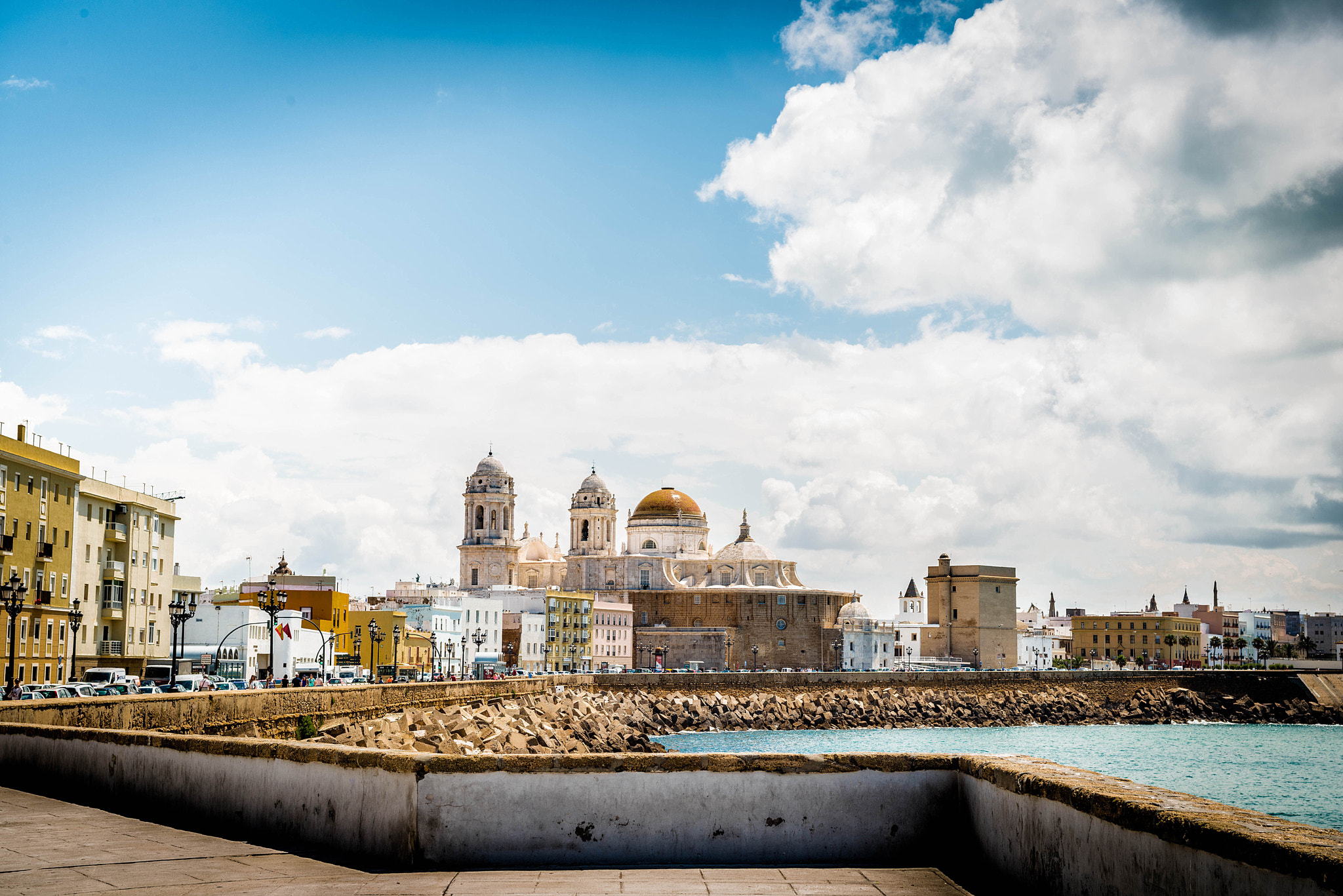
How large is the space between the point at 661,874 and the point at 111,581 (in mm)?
38195

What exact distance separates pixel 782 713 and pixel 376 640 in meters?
20.8

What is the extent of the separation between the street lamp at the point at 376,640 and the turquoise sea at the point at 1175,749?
40.3 feet

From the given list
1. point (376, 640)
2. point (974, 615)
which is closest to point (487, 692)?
point (376, 640)

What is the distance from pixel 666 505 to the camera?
316 feet

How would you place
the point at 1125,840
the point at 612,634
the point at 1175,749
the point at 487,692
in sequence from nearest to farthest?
the point at 1125,840
the point at 487,692
the point at 1175,749
the point at 612,634

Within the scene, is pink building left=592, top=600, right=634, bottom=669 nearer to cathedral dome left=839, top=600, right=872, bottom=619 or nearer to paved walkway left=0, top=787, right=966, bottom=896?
cathedral dome left=839, top=600, right=872, bottom=619

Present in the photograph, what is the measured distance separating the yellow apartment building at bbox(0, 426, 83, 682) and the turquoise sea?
1899 centimetres

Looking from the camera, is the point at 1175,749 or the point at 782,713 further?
the point at 782,713

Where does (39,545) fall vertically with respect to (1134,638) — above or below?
above

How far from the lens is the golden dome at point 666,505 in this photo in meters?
96.1

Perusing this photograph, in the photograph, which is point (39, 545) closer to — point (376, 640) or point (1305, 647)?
point (376, 640)

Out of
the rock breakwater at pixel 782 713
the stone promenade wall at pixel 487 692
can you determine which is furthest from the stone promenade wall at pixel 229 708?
the rock breakwater at pixel 782 713

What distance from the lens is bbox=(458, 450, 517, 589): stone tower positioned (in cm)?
9019

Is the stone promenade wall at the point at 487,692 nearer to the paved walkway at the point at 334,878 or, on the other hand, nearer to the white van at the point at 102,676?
the paved walkway at the point at 334,878
